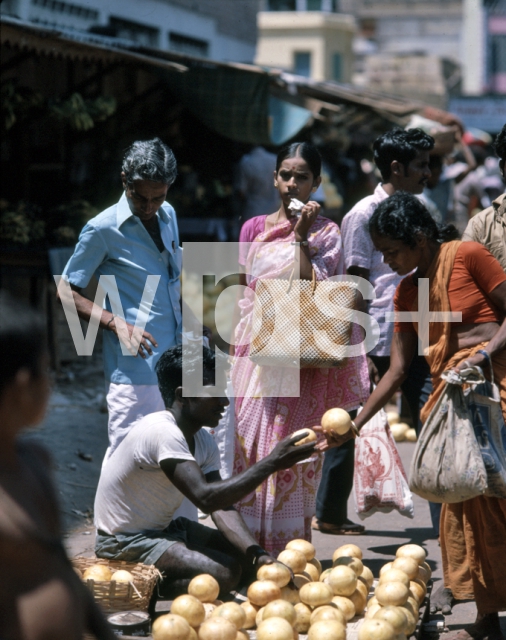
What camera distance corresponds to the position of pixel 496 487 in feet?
11.7

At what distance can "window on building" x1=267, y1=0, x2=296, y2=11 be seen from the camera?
143 ft

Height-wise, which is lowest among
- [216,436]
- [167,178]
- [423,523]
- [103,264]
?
[423,523]

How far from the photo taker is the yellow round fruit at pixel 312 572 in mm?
3939

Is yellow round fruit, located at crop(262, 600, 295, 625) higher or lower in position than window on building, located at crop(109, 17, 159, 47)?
lower

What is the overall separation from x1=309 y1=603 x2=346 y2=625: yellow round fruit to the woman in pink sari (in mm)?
837

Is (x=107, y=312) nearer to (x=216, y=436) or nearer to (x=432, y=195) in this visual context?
(x=216, y=436)

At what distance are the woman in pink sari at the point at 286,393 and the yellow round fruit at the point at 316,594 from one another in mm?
716

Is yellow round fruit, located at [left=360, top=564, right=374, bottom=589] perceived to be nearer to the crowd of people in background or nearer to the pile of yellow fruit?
the pile of yellow fruit

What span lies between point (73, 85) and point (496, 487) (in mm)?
7026

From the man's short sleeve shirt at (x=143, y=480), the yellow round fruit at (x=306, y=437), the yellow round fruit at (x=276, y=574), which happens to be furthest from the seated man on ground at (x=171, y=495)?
the yellow round fruit at (x=306, y=437)

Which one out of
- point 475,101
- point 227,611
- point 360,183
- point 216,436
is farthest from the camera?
point 475,101

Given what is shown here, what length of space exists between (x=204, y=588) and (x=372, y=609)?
0.63 meters

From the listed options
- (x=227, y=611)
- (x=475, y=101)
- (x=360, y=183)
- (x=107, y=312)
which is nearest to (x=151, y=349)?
(x=107, y=312)

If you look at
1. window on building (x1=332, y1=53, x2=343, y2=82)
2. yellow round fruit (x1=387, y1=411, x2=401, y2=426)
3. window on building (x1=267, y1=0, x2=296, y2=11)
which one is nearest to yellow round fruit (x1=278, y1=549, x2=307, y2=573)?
yellow round fruit (x1=387, y1=411, x2=401, y2=426)
